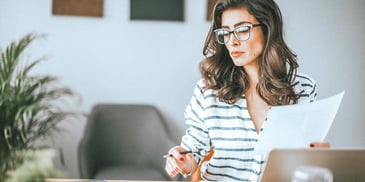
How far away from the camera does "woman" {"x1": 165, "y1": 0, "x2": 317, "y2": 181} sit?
1.81m

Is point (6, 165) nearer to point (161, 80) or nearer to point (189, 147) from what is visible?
point (189, 147)

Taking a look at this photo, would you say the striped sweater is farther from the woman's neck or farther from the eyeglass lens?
the eyeglass lens

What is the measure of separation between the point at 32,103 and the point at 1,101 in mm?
63

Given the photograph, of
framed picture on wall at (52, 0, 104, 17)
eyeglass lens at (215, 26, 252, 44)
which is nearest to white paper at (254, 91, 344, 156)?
eyeglass lens at (215, 26, 252, 44)

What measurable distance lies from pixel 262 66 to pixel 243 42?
0.12m

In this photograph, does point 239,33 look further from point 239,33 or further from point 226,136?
point 226,136

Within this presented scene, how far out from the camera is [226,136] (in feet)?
6.02

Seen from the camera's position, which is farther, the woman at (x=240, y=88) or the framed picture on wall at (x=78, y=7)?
the framed picture on wall at (x=78, y=7)

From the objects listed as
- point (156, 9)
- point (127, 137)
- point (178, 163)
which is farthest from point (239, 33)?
point (127, 137)

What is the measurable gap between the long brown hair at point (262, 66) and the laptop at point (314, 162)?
564mm

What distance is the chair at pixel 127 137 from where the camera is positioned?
3404 millimetres

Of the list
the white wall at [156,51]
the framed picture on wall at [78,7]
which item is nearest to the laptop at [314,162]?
the white wall at [156,51]

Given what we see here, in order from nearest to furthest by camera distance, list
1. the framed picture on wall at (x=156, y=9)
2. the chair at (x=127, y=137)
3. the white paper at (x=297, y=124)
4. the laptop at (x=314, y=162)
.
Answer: the laptop at (x=314, y=162)
the white paper at (x=297, y=124)
the chair at (x=127, y=137)
the framed picture on wall at (x=156, y=9)

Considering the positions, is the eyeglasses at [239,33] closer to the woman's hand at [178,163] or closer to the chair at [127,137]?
the woman's hand at [178,163]
